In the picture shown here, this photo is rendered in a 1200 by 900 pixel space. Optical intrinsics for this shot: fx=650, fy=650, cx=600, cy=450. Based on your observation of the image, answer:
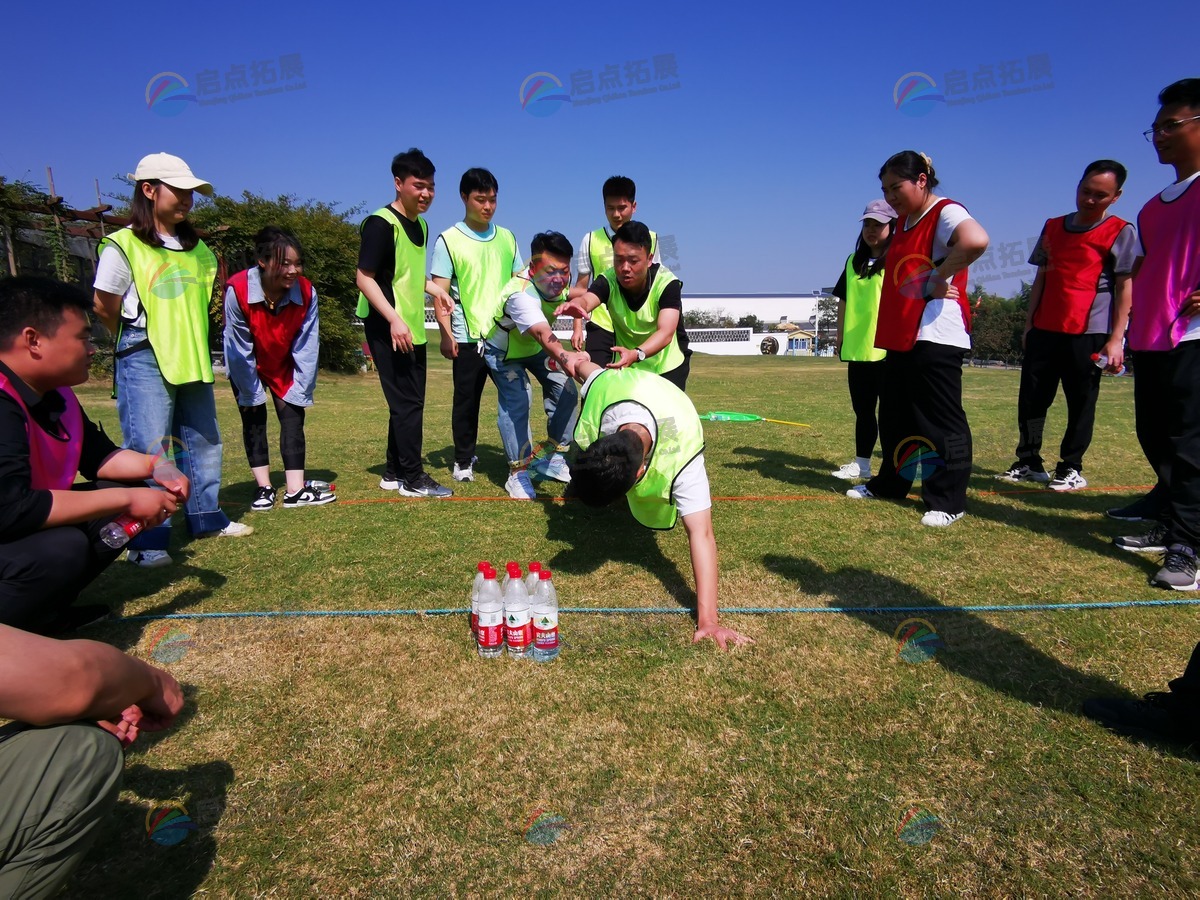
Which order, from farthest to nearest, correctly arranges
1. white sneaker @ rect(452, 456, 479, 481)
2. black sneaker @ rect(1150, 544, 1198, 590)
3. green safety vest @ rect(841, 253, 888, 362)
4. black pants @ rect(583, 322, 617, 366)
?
white sneaker @ rect(452, 456, 479, 481)
green safety vest @ rect(841, 253, 888, 362)
black pants @ rect(583, 322, 617, 366)
black sneaker @ rect(1150, 544, 1198, 590)

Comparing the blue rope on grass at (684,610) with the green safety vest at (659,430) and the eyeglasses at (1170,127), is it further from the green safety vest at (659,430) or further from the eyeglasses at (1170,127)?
the eyeglasses at (1170,127)

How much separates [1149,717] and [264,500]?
5.89m

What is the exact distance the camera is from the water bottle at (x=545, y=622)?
3.05m

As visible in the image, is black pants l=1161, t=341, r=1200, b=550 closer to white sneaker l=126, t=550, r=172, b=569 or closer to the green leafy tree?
white sneaker l=126, t=550, r=172, b=569

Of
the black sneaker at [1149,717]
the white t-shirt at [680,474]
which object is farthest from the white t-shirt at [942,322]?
the black sneaker at [1149,717]

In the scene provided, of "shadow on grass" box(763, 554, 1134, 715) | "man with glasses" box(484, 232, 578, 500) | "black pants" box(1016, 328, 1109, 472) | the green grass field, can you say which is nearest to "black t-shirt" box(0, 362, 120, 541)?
the green grass field

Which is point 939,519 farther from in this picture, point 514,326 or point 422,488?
point 422,488

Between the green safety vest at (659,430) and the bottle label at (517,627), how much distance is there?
79 cm

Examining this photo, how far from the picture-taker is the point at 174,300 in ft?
13.9

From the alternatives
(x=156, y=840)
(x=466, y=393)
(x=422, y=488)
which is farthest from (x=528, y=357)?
(x=156, y=840)

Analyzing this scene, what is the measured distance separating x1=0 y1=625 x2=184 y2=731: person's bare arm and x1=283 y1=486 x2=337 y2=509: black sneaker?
14.0ft

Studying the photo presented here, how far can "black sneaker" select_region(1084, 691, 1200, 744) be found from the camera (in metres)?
2.38

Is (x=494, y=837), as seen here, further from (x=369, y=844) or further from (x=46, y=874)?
(x=46, y=874)

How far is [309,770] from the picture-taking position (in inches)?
92.9
